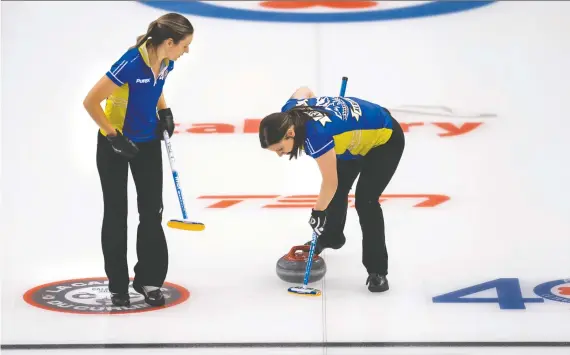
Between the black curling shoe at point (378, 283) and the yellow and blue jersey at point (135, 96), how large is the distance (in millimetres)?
1180

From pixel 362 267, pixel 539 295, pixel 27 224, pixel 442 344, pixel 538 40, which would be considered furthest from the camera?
pixel 538 40

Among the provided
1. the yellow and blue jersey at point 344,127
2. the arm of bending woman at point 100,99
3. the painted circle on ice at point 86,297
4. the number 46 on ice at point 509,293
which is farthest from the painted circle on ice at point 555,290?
the arm of bending woman at point 100,99

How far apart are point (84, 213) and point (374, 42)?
157 inches

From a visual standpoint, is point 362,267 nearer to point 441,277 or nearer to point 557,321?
point 441,277

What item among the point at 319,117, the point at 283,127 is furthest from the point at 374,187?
the point at 283,127

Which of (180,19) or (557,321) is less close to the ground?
(180,19)

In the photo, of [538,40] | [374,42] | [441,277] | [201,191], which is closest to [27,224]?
[201,191]

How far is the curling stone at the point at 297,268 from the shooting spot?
4.51 metres

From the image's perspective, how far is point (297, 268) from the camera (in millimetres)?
4500

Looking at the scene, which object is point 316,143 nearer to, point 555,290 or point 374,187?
point 374,187

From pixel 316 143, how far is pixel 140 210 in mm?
845

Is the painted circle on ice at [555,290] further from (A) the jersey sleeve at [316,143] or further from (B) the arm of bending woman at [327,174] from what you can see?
(A) the jersey sleeve at [316,143]

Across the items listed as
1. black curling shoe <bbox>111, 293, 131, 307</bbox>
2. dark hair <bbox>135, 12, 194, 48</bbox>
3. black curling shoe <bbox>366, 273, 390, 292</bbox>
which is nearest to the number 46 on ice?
black curling shoe <bbox>366, 273, 390, 292</bbox>

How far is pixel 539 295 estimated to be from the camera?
4.34 metres
